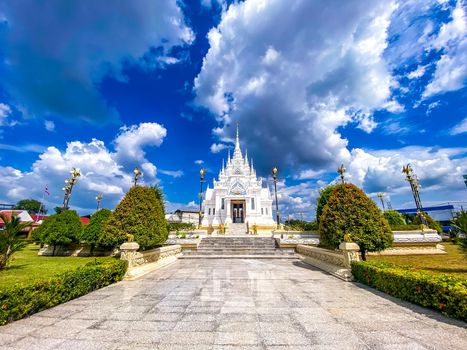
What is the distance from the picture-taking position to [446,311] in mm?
4559

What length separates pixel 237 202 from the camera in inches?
1489

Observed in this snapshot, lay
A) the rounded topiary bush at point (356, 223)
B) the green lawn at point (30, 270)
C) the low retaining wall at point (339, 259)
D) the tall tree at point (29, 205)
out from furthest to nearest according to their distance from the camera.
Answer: the tall tree at point (29, 205) < the rounded topiary bush at point (356, 223) < the low retaining wall at point (339, 259) < the green lawn at point (30, 270)

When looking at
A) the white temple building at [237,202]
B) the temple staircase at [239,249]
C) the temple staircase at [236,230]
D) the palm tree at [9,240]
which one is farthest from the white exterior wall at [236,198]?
the palm tree at [9,240]

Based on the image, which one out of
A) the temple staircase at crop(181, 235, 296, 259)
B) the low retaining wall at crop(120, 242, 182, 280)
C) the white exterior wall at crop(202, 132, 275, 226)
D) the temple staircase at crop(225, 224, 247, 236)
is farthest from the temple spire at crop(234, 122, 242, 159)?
the low retaining wall at crop(120, 242, 182, 280)

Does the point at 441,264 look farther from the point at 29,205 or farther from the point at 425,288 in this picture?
the point at 29,205

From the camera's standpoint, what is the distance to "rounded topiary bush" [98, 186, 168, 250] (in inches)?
386

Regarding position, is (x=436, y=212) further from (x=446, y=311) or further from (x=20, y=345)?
(x=20, y=345)

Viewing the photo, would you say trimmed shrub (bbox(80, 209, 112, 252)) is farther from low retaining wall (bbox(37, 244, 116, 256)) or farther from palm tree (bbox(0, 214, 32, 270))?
palm tree (bbox(0, 214, 32, 270))

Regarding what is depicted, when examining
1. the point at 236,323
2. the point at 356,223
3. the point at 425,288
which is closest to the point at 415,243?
the point at 356,223

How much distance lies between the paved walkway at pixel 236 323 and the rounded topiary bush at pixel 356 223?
9.83ft

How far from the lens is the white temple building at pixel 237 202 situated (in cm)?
3572

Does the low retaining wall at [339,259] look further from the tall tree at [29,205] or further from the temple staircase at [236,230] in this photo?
the tall tree at [29,205]

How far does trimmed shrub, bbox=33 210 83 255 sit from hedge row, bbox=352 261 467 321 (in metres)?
18.8

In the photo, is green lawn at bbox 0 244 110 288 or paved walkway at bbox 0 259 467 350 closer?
paved walkway at bbox 0 259 467 350
